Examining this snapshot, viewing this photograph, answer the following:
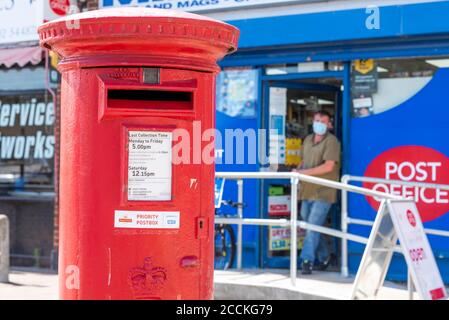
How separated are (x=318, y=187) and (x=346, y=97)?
43.1 inches

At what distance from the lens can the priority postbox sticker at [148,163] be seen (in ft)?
11.9

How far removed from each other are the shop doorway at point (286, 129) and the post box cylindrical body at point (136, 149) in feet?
19.7

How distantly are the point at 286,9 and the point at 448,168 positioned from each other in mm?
2649

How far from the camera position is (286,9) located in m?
9.46

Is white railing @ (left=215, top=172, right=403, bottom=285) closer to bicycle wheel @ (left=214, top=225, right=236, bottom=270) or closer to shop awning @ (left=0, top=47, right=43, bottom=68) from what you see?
bicycle wheel @ (left=214, top=225, right=236, bottom=270)

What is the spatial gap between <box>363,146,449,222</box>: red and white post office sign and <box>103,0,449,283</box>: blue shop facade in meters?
0.01

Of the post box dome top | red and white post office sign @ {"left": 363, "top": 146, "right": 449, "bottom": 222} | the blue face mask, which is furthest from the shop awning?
the post box dome top

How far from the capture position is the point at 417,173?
28.9 ft

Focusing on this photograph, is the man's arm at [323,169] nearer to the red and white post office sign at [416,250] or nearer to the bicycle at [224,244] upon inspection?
the bicycle at [224,244]

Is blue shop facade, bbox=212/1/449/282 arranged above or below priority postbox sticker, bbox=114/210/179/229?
above

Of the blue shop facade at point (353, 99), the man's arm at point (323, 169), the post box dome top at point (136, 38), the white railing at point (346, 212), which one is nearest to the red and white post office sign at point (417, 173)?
the blue shop facade at point (353, 99)

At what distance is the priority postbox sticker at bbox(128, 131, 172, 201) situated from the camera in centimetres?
362

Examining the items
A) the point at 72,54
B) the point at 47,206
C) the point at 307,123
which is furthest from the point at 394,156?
the point at 72,54

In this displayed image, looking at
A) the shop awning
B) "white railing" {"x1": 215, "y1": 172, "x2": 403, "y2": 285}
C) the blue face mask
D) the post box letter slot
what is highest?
the shop awning
